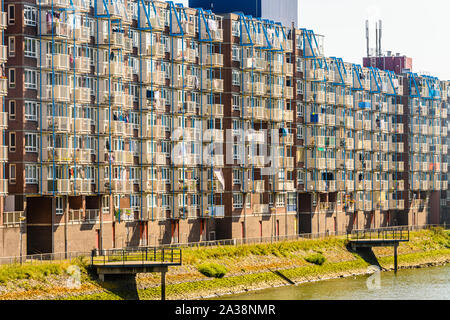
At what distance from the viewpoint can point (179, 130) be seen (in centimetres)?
12025

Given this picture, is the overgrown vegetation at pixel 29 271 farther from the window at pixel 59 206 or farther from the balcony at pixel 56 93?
the balcony at pixel 56 93

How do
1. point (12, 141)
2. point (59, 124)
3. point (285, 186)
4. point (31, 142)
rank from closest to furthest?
point (12, 141) → point (31, 142) → point (59, 124) → point (285, 186)

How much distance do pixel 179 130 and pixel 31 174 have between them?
24.5 metres

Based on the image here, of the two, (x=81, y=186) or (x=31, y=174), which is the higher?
(x=31, y=174)

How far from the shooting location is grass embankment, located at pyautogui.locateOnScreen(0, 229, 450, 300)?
85625 millimetres

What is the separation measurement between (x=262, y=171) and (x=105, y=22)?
34030 millimetres

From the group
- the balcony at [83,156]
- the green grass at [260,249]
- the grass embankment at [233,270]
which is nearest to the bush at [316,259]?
the grass embankment at [233,270]

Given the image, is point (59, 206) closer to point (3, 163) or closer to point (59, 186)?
point (59, 186)

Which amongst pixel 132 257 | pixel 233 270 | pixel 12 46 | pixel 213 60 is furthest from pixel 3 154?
pixel 213 60

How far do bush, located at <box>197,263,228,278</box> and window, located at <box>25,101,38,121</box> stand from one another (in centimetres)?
2116

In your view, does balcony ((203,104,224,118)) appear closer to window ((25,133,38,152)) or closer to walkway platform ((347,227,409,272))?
walkway platform ((347,227,409,272))

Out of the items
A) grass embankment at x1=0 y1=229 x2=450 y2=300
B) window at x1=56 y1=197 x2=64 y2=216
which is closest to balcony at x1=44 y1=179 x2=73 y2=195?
window at x1=56 y1=197 x2=64 y2=216

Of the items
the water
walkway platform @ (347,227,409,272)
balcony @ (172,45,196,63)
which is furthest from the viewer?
walkway platform @ (347,227,409,272)

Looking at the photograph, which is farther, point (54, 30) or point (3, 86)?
point (54, 30)
